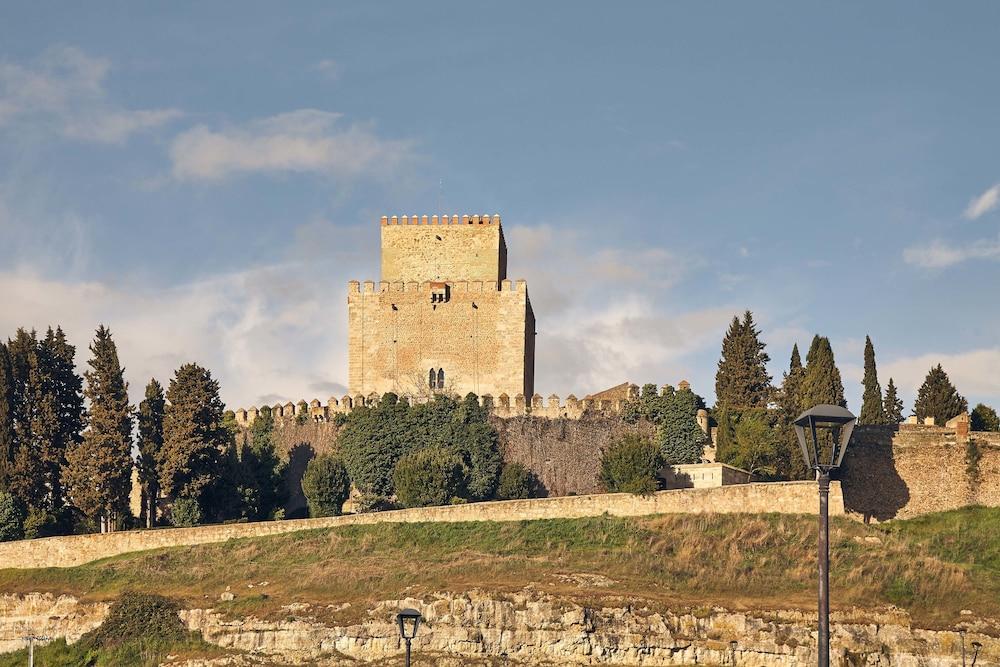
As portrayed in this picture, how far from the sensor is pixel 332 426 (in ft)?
187

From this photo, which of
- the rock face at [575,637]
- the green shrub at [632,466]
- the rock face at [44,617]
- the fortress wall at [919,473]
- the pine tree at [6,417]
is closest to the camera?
the rock face at [575,637]

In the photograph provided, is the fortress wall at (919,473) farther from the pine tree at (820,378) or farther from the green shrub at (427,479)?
the green shrub at (427,479)

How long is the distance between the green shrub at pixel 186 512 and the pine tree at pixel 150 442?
48.4 inches

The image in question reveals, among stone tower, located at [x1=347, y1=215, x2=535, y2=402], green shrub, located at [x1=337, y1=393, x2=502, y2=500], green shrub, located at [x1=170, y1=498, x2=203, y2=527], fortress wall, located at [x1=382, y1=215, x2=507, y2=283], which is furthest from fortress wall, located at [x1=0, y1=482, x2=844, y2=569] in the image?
fortress wall, located at [x1=382, y1=215, x2=507, y2=283]

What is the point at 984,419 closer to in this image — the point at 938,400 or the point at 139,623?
the point at 938,400

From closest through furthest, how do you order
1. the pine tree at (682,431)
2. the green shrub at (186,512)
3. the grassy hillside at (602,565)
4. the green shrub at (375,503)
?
the grassy hillside at (602,565) → the green shrub at (186,512) → the green shrub at (375,503) → the pine tree at (682,431)

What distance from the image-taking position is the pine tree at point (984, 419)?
191 ft

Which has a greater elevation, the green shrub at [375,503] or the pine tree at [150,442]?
the pine tree at [150,442]

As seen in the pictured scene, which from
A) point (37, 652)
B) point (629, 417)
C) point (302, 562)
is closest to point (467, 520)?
point (302, 562)

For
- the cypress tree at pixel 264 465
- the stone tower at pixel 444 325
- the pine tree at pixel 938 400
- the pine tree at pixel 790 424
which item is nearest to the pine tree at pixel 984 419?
the pine tree at pixel 938 400

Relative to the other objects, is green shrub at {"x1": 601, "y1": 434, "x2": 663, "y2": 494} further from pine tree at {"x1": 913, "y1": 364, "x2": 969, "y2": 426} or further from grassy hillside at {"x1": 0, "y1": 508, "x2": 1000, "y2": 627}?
pine tree at {"x1": 913, "y1": 364, "x2": 969, "y2": 426}

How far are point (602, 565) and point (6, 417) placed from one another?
24302mm

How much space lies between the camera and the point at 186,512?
5091 centimetres

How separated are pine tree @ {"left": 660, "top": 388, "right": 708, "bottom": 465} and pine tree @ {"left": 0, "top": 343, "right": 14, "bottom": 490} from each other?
85.3 ft
